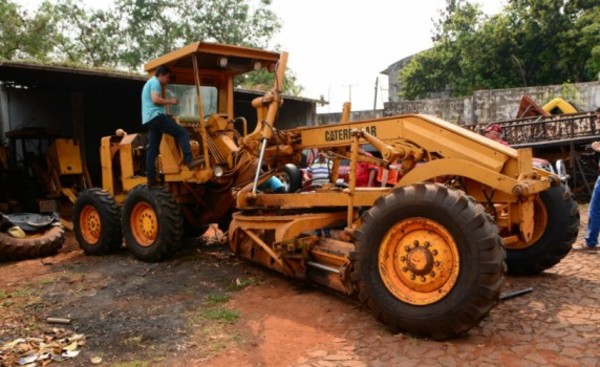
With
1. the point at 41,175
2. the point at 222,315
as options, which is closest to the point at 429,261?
the point at 222,315

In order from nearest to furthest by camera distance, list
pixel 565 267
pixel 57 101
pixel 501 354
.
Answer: pixel 501 354 < pixel 565 267 < pixel 57 101

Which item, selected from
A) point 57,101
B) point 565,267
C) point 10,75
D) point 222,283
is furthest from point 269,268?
point 57,101

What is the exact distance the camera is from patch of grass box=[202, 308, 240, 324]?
429cm

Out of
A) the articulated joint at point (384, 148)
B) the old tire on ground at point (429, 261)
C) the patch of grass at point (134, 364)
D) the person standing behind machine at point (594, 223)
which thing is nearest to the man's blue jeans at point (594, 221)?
the person standing behind machine at point (594, 223)

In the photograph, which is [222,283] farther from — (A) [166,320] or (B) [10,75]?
(B) [10,75]

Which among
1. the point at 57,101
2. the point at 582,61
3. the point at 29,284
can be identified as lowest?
the point at 29,284

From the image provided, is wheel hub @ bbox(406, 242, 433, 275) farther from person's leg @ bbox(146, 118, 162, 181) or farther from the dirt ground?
person's leg @ bbox(146, 118, 162, 181)

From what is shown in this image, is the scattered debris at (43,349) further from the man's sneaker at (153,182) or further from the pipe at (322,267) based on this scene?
the man's sneaker at (153,182)

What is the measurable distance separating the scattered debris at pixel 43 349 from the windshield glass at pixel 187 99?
11.5ft

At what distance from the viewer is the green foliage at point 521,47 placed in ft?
75.8

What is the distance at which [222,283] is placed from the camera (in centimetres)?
543

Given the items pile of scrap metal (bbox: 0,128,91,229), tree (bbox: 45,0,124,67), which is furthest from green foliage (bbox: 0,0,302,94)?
pile of scrap metal (bbox: 0,128,91,229)

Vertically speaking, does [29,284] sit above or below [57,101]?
below

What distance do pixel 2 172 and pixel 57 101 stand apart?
339cm
